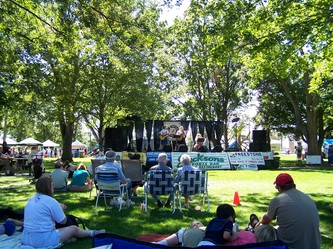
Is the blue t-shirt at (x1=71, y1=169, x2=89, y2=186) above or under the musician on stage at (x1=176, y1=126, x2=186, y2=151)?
under

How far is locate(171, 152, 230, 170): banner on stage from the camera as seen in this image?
17.6 m

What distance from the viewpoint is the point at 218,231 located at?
341 cm

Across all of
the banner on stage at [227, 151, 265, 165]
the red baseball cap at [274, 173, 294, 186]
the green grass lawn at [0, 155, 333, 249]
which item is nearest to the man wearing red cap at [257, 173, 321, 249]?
the red baseball cap at [274, 173, 294, 186]

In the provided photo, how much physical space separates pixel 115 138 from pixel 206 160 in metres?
6.41

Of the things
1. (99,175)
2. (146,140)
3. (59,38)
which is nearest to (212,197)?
(99,175)

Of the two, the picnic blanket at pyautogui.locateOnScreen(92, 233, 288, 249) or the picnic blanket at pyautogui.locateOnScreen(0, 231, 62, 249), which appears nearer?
the picnic blanket at pyautogui.locateOnScreen(92, 233, 288, 249)

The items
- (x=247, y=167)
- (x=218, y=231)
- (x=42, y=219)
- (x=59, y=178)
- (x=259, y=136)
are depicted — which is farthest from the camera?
(x=259, y=136)

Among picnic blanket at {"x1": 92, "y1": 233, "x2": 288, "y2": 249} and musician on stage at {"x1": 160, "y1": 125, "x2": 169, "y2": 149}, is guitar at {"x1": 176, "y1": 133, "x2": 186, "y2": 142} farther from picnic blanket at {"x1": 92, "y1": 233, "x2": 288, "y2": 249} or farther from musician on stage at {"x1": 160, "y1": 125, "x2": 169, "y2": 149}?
picnic blanket at {"x1": 92, "y1": 233, "x2": 288, "y2": 249}

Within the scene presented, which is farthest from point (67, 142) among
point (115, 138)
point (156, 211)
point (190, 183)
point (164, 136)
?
point (190, 183)

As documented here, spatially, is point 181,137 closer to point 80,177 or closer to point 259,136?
point 259,136

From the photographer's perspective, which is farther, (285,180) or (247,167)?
(247,167)

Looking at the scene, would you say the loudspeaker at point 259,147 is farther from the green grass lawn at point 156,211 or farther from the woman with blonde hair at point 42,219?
the woman with blonde hair at point 42,219

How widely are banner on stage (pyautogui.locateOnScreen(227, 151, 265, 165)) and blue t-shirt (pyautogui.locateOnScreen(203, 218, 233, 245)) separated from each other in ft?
51.1

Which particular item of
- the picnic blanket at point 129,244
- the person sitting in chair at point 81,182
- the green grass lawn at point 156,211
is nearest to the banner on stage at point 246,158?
the green grass lawn at point 156,211
